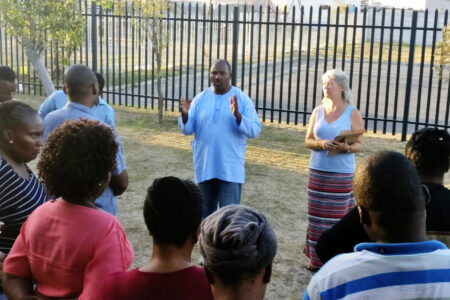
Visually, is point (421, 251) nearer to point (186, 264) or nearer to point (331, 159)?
point (186, 264)

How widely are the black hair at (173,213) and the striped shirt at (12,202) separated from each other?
3.01 ft

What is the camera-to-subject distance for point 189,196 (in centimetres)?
228

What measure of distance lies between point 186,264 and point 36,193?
46.3 inches

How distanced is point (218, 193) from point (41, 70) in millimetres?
5078

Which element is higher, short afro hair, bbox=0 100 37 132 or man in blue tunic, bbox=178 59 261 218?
short afro hair, bbox=0 100 37 132

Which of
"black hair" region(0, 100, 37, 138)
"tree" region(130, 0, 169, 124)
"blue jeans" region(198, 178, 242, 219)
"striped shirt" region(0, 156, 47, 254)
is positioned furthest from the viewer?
"tree" region(130, 0, 169, 124)

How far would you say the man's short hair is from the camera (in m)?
1.89

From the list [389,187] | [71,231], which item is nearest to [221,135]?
[71,231]

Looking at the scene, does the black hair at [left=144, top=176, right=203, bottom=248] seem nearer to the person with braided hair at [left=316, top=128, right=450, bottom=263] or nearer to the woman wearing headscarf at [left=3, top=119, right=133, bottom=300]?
the woman wearing headscarf at [left=3, top=119, right=133, bottom=300]

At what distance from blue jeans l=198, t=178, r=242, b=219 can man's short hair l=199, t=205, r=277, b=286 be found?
3.36 metres

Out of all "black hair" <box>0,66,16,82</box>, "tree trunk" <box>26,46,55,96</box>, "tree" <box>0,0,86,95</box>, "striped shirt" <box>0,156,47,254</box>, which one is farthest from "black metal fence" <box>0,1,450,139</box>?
"striped shirt" <box>0,156,47,254</box>

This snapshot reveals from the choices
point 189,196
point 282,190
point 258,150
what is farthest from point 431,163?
point 258,150

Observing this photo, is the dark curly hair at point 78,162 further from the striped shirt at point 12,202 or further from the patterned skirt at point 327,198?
the patterned skirt at point 327,198

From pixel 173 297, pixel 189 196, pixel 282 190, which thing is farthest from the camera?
pixel 282 190
